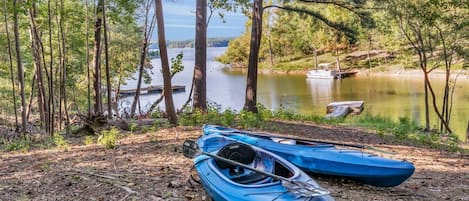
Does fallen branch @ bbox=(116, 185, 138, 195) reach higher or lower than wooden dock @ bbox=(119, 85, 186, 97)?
higher

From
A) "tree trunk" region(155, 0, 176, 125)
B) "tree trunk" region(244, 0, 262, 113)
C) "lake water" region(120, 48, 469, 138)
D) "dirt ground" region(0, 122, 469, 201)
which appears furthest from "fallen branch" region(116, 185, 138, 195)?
"lake water" region(120, 48, 469, 138)

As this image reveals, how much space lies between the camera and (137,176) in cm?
450

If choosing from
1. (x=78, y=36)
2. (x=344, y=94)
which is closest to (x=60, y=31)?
(x=78, y=36)

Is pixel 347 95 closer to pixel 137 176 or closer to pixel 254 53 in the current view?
pixel 254 53

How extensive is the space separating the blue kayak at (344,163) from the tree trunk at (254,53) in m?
5.84

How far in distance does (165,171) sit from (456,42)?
12.4 m

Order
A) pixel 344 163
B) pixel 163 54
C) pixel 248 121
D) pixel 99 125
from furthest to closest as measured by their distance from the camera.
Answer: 1. pixel 248 121
2. pixel 99 125
3. pixel 163 54
4. pixel 344 163

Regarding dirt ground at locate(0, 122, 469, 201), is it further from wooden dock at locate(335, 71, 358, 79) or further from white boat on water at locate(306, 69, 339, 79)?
wooden dock at locate(335, 71, 358, 79)

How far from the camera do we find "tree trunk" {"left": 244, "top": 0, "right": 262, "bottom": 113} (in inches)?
405

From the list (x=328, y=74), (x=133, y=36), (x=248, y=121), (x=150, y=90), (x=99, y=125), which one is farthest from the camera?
(x=328, y=74)

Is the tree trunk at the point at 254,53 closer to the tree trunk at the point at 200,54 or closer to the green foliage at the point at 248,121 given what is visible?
the tree trunk at the point at 200,54

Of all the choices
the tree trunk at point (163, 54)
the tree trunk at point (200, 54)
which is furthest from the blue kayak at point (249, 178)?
the tree trunk at point (200, 54)

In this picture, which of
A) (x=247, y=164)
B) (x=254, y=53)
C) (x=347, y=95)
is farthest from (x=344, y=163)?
(x=347, y=95)

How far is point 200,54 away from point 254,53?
158 cm
